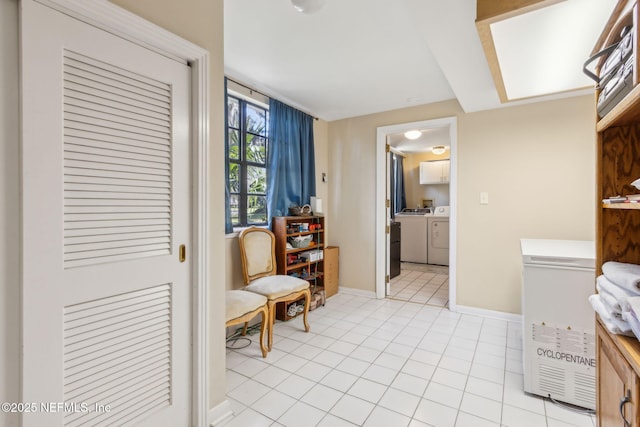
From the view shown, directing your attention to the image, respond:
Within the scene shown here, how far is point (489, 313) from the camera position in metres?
3.18

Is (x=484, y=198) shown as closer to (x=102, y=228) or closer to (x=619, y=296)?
(x=619, y=296)

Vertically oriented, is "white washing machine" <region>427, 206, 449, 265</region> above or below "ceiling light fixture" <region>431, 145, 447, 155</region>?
below

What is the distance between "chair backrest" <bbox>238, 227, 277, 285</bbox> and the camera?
9.06 ft

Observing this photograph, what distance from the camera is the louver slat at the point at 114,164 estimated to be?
1.10 metres

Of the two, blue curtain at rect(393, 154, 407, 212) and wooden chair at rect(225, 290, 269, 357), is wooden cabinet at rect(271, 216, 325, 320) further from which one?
blue curtain at rect(393, 154, 407, 212)

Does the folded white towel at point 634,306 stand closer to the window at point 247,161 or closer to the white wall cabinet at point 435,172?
the window at point 247,161

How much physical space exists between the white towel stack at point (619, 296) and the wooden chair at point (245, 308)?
6.32 ft

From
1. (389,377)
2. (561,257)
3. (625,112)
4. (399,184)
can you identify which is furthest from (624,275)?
(399,184)

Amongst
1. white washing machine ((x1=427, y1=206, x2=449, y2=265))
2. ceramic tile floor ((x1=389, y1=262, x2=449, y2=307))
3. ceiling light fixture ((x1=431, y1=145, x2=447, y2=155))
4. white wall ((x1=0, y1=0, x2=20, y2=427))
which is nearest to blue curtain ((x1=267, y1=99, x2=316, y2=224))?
ceramic tile floor ((x1=389, y1=262, x2=449, y2=307))

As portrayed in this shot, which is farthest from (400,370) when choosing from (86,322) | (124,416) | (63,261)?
(63,261)

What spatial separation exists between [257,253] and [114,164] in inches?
70.1

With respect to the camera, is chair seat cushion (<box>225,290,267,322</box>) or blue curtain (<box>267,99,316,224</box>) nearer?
chair seat cushion (<box>225,290,267,322</box>)

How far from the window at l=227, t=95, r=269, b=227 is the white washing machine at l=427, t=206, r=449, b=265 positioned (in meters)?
3.94

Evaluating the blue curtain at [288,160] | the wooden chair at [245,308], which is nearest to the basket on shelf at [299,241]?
the blue curtain at [288,160]
